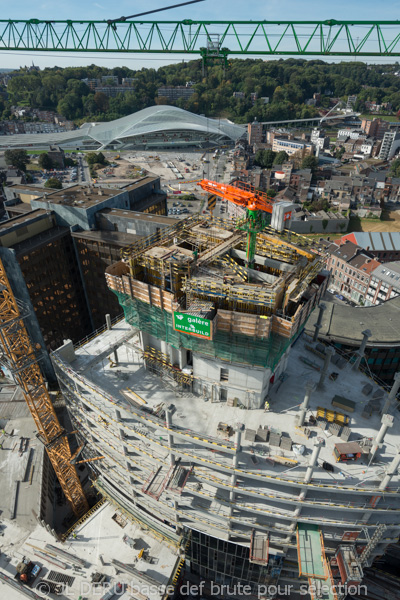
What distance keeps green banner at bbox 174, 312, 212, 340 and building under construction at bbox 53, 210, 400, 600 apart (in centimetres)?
13

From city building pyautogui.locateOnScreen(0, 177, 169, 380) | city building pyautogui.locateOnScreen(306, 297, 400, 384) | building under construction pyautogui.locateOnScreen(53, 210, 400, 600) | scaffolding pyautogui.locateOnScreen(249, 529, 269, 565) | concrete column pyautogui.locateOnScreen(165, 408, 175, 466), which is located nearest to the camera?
concrete column pyautogui.locateOnScreen(165, 408, 175, 466)

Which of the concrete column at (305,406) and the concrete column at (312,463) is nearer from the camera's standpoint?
the concrete column at (312,463)

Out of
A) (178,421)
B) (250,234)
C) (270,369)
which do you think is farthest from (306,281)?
(178,421)

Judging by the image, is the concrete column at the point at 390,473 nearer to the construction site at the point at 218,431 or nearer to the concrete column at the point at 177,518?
the construction site at the point at 218,431

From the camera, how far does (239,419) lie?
1430 inches

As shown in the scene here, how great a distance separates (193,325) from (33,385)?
27.1m

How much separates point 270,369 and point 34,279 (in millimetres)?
54854

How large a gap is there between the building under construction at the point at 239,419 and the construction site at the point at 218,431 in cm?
18

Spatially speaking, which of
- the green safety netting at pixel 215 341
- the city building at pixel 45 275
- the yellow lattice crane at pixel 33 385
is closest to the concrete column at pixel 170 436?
the green safety netting at pixel 215 341

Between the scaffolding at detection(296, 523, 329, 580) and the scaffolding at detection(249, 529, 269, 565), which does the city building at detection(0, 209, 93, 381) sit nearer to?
the scaffolding at detection(249, 529, 269, 565)

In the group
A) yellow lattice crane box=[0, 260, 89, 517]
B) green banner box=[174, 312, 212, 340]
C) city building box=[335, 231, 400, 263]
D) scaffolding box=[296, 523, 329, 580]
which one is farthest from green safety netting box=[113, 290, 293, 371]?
city building box=[335, 231, 400, 263]

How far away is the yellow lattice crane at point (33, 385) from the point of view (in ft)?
135

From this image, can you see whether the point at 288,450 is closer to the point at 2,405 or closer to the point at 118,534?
the point at 118,534

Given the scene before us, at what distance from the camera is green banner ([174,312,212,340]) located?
3166 centimetres
